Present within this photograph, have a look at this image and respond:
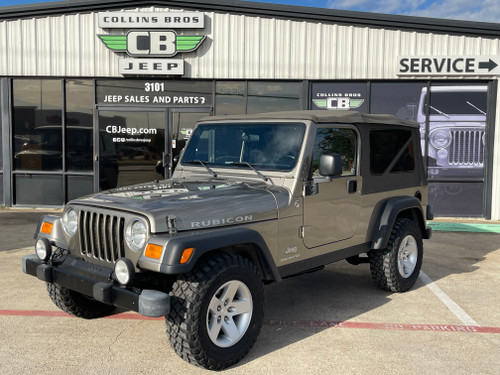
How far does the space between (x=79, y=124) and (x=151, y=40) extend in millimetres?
2511

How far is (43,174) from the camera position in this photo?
441 inches

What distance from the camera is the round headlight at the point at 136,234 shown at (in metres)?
3.27

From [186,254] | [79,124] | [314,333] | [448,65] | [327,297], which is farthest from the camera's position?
[79,124]

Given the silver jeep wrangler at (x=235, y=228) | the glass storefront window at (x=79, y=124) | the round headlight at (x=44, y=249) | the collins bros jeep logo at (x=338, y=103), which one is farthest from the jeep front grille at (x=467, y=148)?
the round headlight at (x=44, y=249)

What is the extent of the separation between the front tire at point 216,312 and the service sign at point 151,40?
26.2 feet

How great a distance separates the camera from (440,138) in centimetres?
1068

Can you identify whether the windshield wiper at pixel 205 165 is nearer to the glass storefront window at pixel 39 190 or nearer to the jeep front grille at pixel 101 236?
the jeep front grille at pixel 101 236

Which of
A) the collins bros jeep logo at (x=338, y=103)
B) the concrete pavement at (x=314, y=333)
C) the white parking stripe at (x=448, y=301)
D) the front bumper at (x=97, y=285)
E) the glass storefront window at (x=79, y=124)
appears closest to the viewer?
the front bumper at (x=97, y=285)

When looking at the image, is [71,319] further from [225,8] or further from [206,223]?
[225,8]

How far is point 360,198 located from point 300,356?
5.72 ft

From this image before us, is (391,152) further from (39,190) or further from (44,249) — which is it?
(39,190)

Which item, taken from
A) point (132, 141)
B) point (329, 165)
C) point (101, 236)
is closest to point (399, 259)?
point (329, 165)

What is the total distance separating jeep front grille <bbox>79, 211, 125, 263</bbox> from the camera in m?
3.39

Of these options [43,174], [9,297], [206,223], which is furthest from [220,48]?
[206,223]
